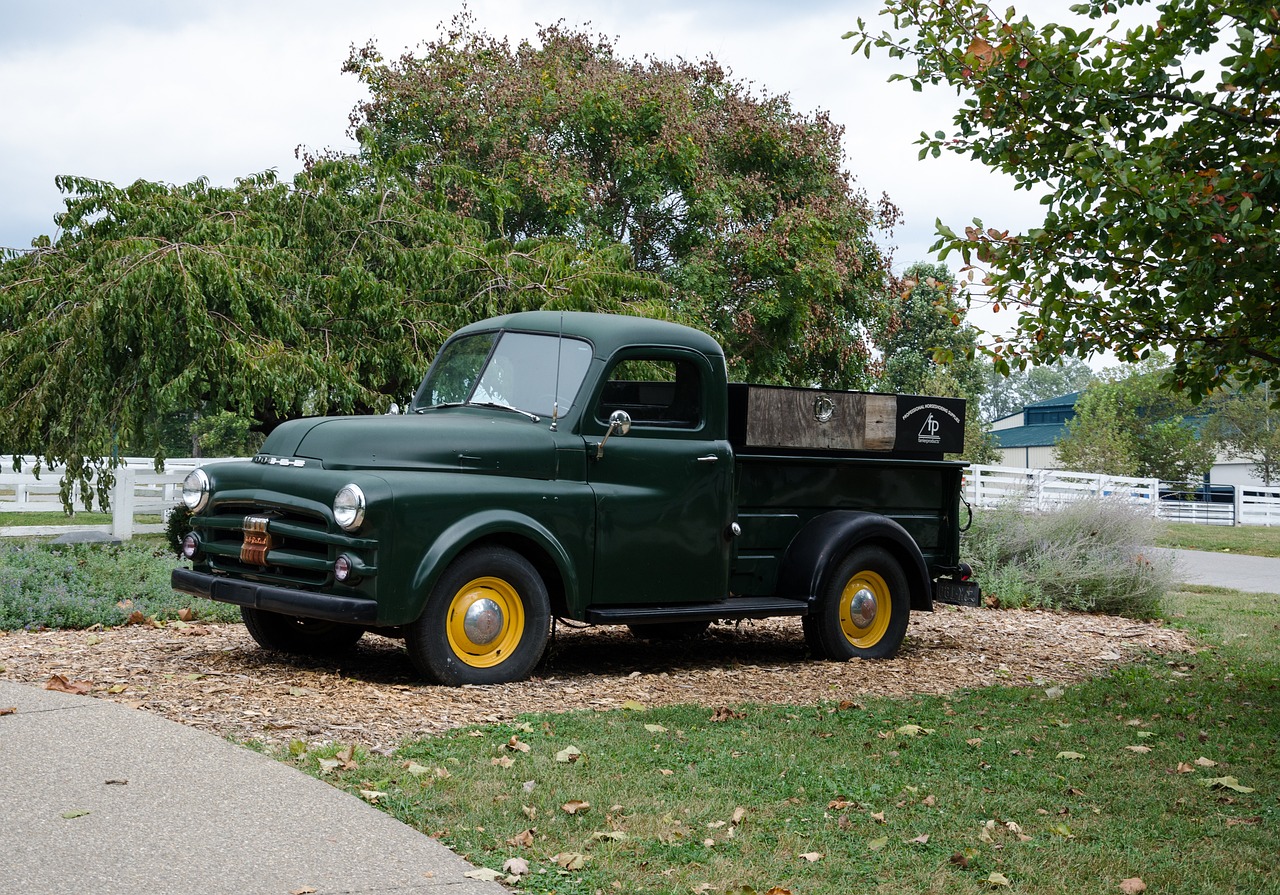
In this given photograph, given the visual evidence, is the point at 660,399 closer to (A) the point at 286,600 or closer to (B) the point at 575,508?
(B) the point at 575,508

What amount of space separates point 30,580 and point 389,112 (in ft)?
63.2

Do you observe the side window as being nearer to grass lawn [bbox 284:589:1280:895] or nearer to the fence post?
grass lawn [bbox 284:589:1280:895]

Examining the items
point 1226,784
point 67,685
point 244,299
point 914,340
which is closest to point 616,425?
point 67,685

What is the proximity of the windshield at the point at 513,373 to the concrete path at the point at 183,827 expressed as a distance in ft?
10.3

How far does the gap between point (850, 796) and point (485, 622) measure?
2792 mm

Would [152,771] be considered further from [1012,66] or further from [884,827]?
[1012,66]

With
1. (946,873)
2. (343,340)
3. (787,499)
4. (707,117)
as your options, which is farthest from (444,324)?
(707,117)

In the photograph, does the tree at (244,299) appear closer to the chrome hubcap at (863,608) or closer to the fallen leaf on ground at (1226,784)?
the chrome hubcap at (863,608)

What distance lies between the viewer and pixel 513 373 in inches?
333

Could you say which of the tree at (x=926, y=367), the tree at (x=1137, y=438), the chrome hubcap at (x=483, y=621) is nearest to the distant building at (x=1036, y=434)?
the tree at (x=1137, y=438)

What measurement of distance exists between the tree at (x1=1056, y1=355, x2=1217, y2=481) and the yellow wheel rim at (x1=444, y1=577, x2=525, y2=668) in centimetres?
4995

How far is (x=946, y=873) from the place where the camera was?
462 centimetres

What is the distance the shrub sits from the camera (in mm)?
13766

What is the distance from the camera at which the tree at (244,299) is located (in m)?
12.9
